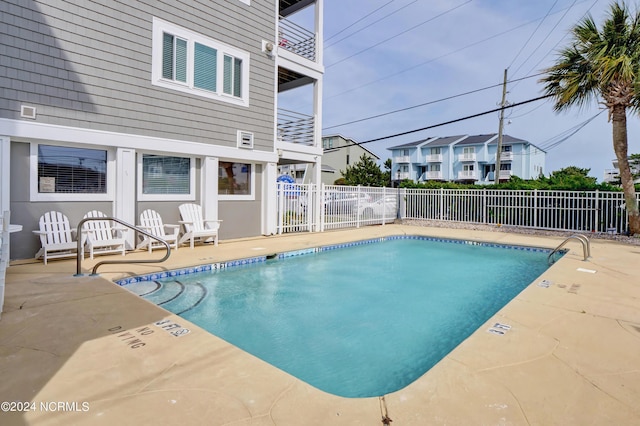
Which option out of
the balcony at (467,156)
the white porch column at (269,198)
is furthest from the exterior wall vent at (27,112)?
the balcony at (467,156)

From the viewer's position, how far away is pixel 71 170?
713 centimetres

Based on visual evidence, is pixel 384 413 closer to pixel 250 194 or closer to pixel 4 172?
pixel 4 172

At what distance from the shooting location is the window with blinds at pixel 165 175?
8.27 meters

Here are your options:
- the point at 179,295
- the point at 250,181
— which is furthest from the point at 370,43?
the point at 179,295

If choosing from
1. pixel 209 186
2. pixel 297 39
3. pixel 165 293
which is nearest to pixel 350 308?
pixel 165 293

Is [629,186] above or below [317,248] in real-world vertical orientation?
above

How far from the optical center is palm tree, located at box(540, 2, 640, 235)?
9531 mm

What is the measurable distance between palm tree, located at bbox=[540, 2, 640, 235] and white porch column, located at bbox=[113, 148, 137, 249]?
474 inches

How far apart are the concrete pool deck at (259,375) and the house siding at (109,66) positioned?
169 inches

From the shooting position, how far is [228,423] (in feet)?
6.49

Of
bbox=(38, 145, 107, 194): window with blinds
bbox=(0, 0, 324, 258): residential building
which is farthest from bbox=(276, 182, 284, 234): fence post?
bbox=(38, 145, 107, 194): window with blinds

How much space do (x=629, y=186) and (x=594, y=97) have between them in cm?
282

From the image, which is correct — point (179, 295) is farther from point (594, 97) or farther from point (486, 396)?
point (594, 97)

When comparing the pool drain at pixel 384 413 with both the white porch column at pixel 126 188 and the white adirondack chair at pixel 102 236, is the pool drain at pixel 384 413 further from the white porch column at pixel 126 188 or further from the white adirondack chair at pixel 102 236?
the white porch column at pixel 126 188
